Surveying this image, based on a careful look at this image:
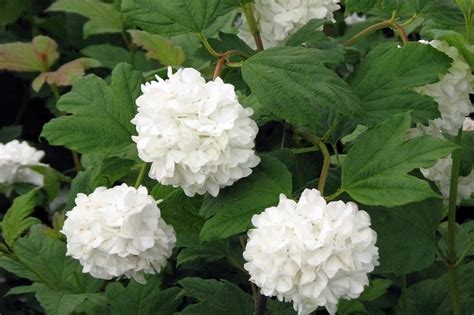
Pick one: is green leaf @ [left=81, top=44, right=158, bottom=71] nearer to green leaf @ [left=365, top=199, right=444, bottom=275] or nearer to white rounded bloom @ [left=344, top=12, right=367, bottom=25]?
white rounded bloom @ [left=344, top=12, right=367, bottom=25]

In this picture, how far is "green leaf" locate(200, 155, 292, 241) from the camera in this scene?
1562 mm

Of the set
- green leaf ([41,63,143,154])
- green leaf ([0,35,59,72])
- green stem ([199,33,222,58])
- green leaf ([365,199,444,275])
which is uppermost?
green stem ([199,33,222,58])

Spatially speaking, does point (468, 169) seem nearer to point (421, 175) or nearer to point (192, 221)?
point (421, 175)

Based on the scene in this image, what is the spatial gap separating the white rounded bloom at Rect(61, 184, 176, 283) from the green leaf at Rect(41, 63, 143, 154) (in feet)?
0.36

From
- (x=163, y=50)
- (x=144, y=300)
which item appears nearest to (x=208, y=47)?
(x=144, y=300)

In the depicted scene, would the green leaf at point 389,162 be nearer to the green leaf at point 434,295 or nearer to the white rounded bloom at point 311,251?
the white rounded bloom at point 311,251

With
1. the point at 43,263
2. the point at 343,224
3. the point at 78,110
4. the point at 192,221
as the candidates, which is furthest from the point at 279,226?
the point at 43,263

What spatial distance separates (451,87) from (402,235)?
1.03ft

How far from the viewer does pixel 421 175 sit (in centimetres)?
180

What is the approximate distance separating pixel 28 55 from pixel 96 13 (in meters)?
0.34

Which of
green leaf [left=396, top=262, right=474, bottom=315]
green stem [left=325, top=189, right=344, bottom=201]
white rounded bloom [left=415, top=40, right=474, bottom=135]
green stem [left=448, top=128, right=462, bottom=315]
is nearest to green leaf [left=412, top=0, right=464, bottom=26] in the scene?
white rounded bloom [left=415, top=40, right=474, bottom=135]

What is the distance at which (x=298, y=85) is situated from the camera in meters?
1.62

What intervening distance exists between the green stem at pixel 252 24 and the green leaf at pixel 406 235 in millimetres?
416

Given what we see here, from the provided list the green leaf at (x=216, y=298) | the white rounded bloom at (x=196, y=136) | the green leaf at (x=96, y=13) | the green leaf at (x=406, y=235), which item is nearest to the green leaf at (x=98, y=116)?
the white rounded bloom at (x=196, y=136)
